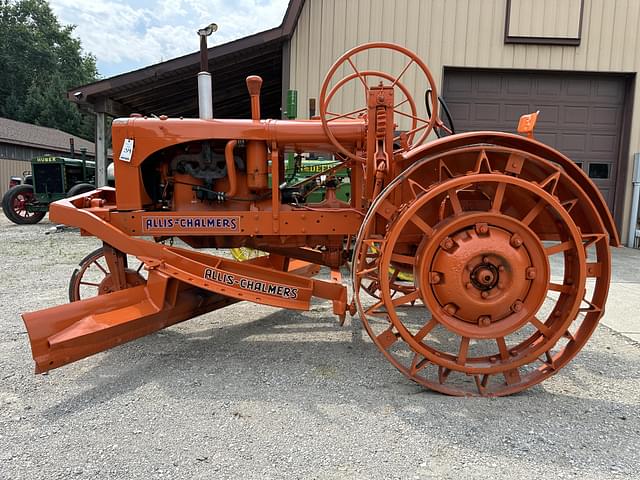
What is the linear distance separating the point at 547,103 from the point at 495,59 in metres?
1.34

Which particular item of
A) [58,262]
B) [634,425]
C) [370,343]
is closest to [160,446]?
[370,343]

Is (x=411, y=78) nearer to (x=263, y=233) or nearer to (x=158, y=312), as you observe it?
(x=263, y=233)

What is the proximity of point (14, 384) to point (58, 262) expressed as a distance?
445 cm

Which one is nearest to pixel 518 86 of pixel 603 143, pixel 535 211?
pixel 603 143

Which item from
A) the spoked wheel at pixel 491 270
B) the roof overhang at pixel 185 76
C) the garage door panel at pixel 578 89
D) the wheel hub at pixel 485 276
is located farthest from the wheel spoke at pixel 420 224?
the garage door panel at pixel 578 89

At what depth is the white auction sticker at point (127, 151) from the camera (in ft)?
9.75

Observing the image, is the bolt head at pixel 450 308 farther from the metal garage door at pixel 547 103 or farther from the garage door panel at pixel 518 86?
the garage door panel at pixel 518 86

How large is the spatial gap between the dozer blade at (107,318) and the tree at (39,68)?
3667 centimetres

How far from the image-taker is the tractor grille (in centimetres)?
1191

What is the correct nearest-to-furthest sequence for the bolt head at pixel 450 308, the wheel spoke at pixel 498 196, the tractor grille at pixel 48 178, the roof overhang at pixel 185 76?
the wheel spoke at pixel 498 196 < the bolt head at pixel 450 308 < the roof overhang at pixel 185 76 < the tractor grille at pixel 48 178

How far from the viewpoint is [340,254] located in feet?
11.7

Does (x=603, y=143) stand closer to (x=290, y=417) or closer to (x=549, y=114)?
(x=549, y=114)

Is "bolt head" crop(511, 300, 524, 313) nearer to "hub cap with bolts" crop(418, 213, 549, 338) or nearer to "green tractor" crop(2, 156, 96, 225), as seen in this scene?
"hub cap with bolts" crop(418, 213, 549, 338)

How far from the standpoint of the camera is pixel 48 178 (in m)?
12.0
